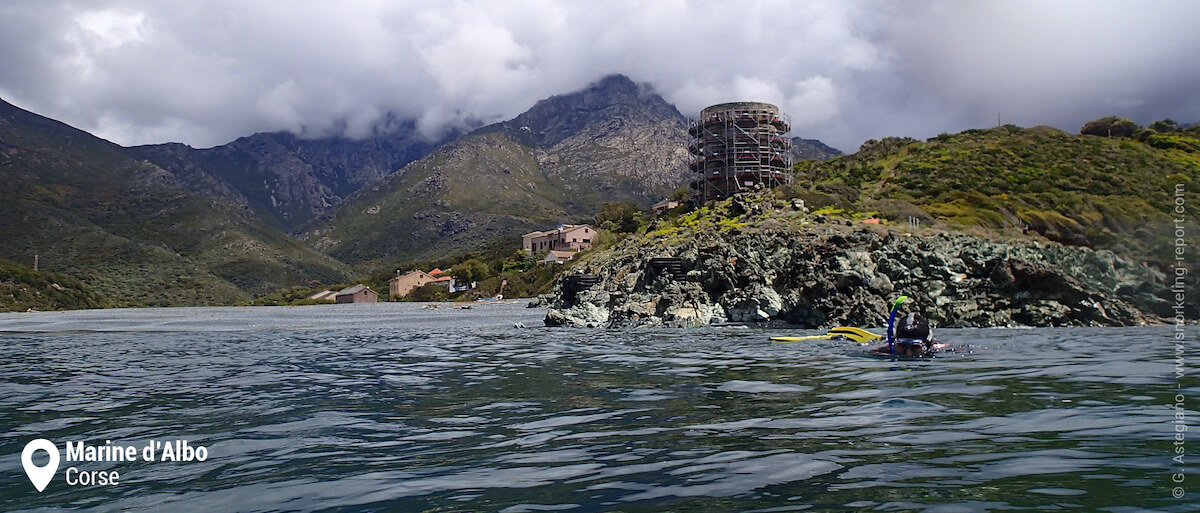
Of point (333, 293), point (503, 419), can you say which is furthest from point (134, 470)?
point (333, 293)

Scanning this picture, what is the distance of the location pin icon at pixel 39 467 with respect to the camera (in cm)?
826

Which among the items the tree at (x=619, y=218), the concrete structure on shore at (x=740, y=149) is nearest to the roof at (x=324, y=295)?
the tree at (x=619, y=218)

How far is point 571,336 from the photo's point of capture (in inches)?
1278

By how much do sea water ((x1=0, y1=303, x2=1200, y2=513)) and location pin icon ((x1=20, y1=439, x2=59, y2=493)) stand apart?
12 cm

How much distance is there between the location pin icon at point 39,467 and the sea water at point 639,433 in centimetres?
12

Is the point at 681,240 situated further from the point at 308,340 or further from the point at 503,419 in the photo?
the point at 503,419

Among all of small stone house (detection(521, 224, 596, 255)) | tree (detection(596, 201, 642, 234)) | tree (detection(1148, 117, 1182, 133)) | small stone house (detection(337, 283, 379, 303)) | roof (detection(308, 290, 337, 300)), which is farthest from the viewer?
small stone house (detection(521, 224, 596, 255))

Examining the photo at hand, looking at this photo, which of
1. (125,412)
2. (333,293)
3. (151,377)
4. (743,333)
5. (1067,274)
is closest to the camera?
(125,412)

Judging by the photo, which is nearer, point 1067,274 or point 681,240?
point 1067,274

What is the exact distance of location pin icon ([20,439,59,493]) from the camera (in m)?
8.26

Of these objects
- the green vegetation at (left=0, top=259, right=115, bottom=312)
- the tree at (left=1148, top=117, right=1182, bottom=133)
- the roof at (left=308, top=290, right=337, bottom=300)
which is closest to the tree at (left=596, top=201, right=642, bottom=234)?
the roof at (left=308, top=290, right=337, bottom=300)

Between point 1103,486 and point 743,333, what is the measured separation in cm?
2438

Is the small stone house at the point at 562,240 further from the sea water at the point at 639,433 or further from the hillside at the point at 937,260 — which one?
the sea water at the point at 639,433

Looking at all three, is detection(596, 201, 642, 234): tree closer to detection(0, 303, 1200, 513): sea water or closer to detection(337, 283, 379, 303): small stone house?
detection(337, 283, 379, 303): small stone house
